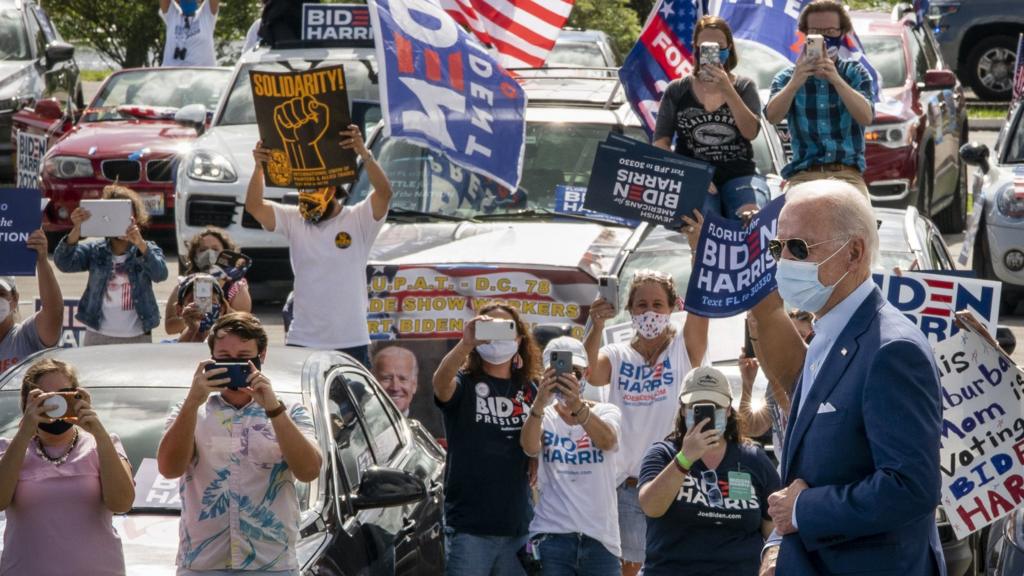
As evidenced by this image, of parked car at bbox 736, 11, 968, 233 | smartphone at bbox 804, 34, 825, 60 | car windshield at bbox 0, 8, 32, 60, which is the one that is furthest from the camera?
car windshield at bbox 0, 8, 32, 60

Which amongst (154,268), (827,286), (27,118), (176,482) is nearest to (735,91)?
(154,268)

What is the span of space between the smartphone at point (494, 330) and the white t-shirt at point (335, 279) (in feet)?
6.19

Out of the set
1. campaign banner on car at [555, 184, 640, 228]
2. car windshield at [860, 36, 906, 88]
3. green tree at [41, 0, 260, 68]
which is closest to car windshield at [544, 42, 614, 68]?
car windshield at [860, 36, 906, 88]

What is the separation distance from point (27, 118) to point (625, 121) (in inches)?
374

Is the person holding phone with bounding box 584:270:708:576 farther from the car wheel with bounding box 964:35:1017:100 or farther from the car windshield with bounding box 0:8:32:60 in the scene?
the car wheel with bounding box 964:35:1017:100

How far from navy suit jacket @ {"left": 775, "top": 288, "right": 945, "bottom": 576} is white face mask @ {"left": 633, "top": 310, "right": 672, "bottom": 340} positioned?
3.41m

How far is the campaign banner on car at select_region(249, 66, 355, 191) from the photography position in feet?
31.2

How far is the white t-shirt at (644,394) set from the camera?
26.7 feet

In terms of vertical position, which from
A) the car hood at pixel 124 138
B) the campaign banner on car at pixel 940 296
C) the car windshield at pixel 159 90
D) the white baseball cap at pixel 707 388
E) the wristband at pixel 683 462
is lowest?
the car hood at pixel 124 138

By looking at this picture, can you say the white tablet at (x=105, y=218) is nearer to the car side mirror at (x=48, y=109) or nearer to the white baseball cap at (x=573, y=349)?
the white baseball cap at (x=573, y=349)

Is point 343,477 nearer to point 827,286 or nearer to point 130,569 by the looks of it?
point 130,569

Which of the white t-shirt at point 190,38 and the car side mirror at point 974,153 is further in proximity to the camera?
the white t-shirt at point 190,38

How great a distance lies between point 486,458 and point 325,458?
1073 mm

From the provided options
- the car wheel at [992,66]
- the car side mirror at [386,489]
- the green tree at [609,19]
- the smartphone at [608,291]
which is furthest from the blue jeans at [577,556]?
the car wheel at [992,66]
